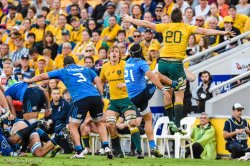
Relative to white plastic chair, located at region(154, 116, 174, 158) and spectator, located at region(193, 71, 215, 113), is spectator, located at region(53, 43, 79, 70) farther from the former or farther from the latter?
spectator, located at region(193, 71, 215, 113)

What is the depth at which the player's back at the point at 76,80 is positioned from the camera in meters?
22.5

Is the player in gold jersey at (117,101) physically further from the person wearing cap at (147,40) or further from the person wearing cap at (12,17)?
the person wearing cap at (12,17)

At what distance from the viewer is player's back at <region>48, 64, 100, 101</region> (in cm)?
2252

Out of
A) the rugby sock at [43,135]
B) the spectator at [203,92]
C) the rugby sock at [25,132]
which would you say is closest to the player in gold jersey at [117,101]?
the rugby sock at [43,135]

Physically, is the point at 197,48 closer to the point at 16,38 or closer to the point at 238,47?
the point at 238,47

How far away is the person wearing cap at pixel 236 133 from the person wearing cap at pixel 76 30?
29.5 ft

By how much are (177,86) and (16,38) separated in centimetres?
1176

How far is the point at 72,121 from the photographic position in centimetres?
2275

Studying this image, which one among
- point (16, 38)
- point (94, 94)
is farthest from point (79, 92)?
point (16, 38)

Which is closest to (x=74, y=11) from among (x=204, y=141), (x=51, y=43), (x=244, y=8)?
(x=51, y=43)

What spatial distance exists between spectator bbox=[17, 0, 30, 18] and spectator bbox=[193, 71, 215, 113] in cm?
1125

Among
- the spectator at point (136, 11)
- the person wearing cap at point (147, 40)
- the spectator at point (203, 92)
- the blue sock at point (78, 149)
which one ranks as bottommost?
the blue sock at point (78, 149)

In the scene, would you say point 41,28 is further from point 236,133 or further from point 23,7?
point 236,133

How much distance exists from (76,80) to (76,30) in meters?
9.88
